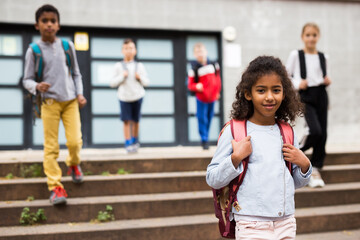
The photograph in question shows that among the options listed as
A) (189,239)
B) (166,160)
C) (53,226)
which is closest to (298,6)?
(166,160)

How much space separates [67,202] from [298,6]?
6.98m

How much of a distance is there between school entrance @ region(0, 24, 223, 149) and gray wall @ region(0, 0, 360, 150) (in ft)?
0.90

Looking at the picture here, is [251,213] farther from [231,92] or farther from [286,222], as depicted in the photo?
[231,92]

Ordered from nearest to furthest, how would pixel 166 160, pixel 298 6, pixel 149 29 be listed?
pixel 166 160
pixel 149 29
pixel 298 6

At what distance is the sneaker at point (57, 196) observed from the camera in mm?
4203

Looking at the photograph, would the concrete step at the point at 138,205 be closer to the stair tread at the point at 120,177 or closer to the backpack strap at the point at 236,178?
the stair tread at the point at 120,177

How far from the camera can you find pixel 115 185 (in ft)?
15.7

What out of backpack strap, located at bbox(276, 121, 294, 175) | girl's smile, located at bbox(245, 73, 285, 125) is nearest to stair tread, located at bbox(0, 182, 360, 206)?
backpack strap, located at bbox(276, 121, 294, 175)

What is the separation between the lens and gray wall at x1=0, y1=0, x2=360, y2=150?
7.96 meters

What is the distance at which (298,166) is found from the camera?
2.26 meters

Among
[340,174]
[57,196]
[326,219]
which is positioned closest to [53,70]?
[57,196]

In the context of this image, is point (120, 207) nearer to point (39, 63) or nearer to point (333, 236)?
point (39, 63)

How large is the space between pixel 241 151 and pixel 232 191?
252mm

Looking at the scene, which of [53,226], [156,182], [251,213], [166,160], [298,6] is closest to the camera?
[251,213]
